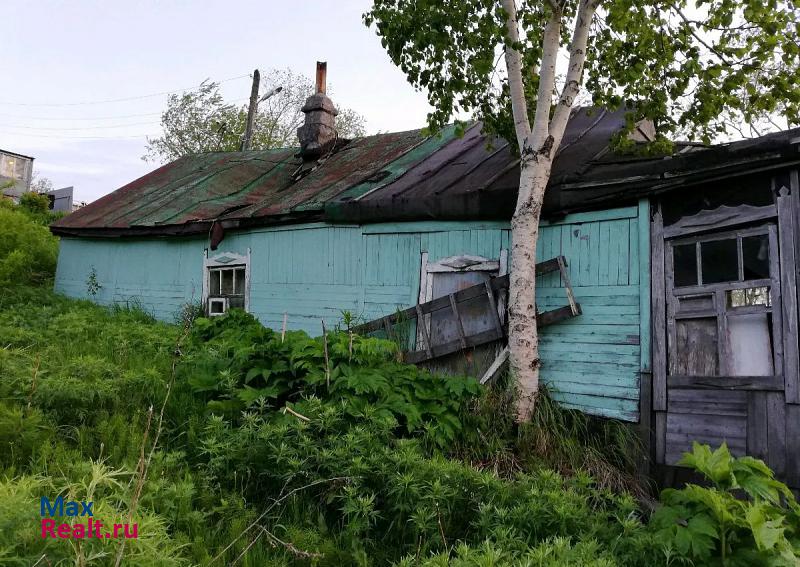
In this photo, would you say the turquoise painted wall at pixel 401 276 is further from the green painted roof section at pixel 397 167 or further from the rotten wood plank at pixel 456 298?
the green painted roof section at pixel 397 167

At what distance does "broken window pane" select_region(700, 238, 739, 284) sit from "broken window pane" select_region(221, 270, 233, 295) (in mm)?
7755

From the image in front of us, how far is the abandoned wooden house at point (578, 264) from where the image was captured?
509cm

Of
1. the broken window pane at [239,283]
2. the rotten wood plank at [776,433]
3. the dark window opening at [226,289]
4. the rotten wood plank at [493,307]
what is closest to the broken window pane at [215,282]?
the dark window opening at [226,289]

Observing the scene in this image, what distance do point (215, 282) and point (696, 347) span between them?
817 cm

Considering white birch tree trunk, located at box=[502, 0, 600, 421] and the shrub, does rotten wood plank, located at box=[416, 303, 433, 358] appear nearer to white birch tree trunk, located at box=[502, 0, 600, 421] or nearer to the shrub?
white birch tree trunk, located at box=[502, 0, 600, 421]

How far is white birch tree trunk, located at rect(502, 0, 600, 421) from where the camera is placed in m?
5.87

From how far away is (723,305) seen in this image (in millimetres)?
5297

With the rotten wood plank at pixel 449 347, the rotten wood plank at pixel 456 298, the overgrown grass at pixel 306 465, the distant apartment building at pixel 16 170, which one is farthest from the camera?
the distant apartment building at pixel 16 170

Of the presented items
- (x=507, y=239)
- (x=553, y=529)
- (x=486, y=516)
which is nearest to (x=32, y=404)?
(x=486, y=516)

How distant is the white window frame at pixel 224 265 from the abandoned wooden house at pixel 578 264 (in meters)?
0.04

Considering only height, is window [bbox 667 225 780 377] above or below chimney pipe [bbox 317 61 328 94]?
below

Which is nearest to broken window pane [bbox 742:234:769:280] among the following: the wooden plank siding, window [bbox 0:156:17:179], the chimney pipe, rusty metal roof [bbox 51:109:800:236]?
rusty metal roof [bbox 51:109:800:236]

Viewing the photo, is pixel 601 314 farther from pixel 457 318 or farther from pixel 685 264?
pixel 457 318

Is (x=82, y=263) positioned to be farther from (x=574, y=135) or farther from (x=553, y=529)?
(x=553, y=529)
